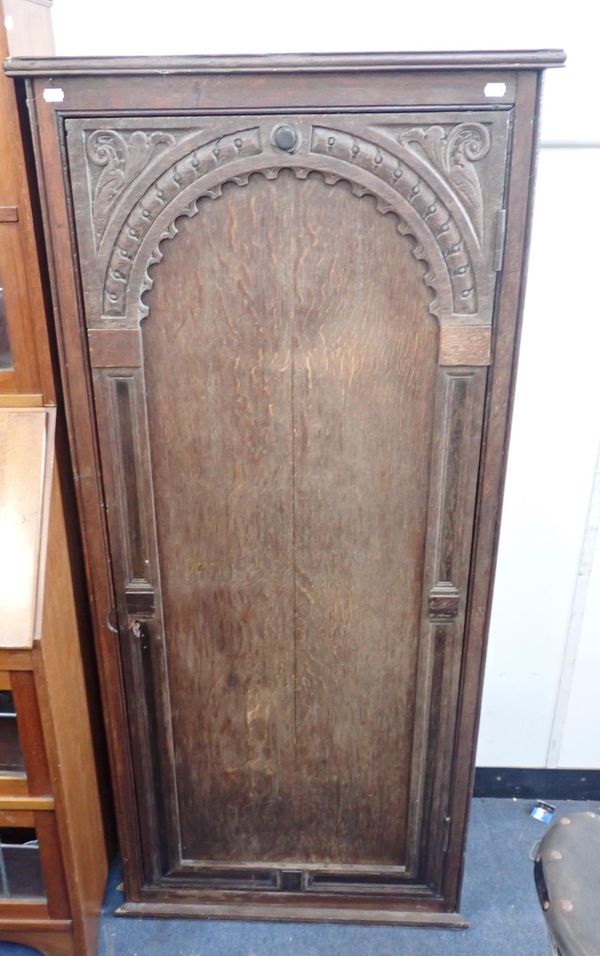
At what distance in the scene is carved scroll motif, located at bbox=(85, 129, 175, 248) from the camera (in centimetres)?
129

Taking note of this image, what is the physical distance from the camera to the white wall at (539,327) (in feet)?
5.47

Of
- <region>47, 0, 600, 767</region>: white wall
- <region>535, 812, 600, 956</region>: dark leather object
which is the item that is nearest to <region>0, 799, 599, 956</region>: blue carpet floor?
<region>47, 0, 600, 767</region>: white wall

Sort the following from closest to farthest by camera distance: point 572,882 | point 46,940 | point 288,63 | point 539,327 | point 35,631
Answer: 1. point 572,882
2. point 288,63
3. point 35,631
4. point 46,940
5. point 539,327

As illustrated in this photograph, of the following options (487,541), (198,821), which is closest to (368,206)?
(487,541)

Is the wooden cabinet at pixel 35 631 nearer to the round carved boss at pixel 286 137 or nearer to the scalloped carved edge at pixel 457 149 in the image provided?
the round carved boss at pixel 286 137

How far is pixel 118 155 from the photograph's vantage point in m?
1.30

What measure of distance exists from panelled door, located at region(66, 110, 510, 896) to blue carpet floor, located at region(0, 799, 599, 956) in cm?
12

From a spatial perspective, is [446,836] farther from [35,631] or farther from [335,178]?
[335,178]

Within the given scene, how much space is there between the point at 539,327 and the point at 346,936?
164 centimetres

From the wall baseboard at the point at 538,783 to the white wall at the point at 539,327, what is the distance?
0.03 meters

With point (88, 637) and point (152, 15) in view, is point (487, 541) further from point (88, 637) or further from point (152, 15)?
point (152, 15)

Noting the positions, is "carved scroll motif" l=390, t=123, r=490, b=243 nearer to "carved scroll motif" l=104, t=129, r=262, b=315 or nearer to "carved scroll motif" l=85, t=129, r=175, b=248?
"carved scroll motif" l=104, t=129, r=262, b=315

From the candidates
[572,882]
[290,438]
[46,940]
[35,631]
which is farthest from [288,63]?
[46,940]

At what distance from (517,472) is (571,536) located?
0.82ft
